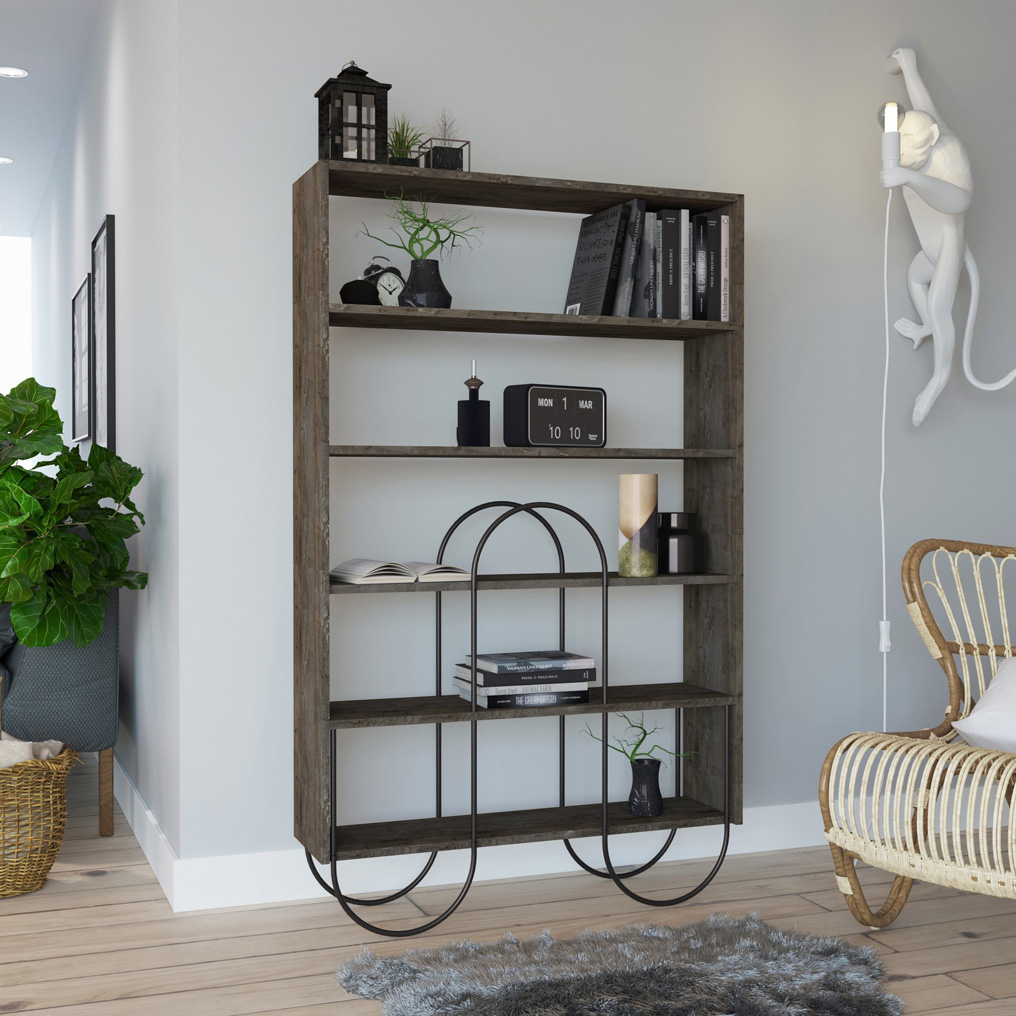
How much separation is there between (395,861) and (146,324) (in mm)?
1622

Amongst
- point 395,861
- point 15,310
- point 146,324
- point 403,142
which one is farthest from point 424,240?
point 15,310

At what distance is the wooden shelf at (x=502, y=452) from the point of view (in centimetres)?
260

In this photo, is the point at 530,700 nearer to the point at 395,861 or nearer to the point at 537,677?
the point at 537,677

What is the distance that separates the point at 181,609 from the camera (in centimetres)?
279

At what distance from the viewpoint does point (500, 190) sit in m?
2.79

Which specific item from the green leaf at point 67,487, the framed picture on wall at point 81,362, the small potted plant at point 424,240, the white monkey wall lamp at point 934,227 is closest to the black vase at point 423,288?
the small potted plant at point 424,240

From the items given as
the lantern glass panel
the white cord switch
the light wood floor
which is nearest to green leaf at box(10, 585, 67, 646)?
the light wood floor

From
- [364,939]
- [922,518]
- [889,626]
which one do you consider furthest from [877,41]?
[364,939]

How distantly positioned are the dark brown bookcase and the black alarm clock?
53 mm

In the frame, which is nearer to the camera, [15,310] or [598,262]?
[598,262]

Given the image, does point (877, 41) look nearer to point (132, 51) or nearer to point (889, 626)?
point (889, 626)

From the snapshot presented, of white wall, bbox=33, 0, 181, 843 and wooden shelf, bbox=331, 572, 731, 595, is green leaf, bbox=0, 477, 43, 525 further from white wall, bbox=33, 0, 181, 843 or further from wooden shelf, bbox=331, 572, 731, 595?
wooden shelf, bbox=331, 572, 731, 595

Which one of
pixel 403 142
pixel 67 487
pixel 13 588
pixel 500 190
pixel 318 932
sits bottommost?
pixel 318 932

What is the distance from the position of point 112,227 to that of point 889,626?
9.14 feet
